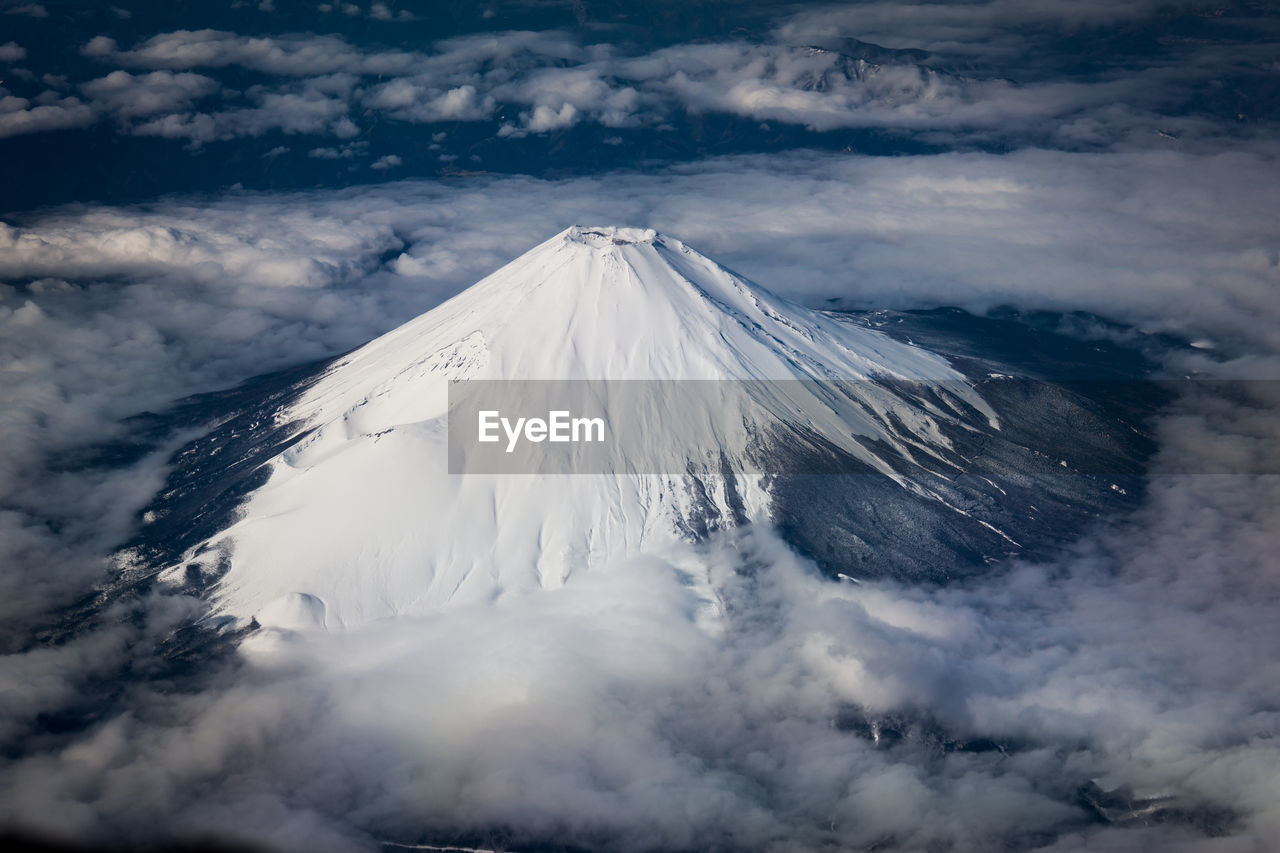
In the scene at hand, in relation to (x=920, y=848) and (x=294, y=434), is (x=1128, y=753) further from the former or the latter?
(x=294, y=434)

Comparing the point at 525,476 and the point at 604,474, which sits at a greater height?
the point at 604,474

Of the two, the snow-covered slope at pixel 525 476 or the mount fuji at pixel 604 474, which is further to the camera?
the mount fuji at pixel 604 474

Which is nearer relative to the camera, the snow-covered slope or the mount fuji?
the snow-covered slope

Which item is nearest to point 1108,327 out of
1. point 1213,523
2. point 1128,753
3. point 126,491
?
point 1213,523

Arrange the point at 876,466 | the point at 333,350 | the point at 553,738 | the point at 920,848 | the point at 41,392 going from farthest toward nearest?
1. the point at 333,350
2. the point at 41,392
3. the point at 876,466
4. the point at 553,738
5. the point at 920,848

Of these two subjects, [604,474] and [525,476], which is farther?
[604,474]
